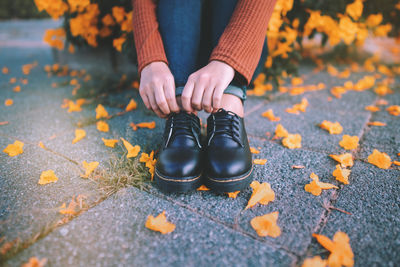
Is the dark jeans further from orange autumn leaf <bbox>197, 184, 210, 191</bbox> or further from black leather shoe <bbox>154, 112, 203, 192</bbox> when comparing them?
orange autumn leaf <bbox>197, 184, 210, 191</bbox>

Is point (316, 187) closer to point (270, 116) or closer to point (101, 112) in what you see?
point (270, 116)

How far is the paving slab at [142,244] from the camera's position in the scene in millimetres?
693

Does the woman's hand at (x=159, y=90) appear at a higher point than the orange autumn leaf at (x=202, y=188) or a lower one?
higher

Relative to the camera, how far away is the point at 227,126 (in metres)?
1.06

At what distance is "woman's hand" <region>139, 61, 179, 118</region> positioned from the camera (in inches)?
36.8

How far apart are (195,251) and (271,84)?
2020 mm

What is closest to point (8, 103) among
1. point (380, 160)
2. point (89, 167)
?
point (89, 167)

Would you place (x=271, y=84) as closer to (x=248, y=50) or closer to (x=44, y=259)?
(x=248, y=50)

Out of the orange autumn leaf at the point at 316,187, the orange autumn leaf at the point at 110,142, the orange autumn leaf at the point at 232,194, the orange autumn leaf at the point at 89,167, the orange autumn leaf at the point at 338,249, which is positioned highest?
the orange autumn leaf at the point at 338,249

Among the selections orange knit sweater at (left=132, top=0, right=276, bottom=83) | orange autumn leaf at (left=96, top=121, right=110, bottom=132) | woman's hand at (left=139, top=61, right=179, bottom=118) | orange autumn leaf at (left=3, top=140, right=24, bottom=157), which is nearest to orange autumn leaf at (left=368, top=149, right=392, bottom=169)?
orange knit sweater at (left=132, top=0, right=276, bottom=83)

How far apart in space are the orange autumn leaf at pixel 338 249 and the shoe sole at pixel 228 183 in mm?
287

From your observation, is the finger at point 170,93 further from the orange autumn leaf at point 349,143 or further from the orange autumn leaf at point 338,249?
the orange autumn leaf at point 349,143

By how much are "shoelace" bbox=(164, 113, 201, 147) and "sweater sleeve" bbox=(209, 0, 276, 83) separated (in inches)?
10.5

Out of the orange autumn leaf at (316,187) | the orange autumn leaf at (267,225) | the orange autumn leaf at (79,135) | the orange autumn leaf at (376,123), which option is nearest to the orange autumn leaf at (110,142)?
the orange autumn leaf at (79,135)
